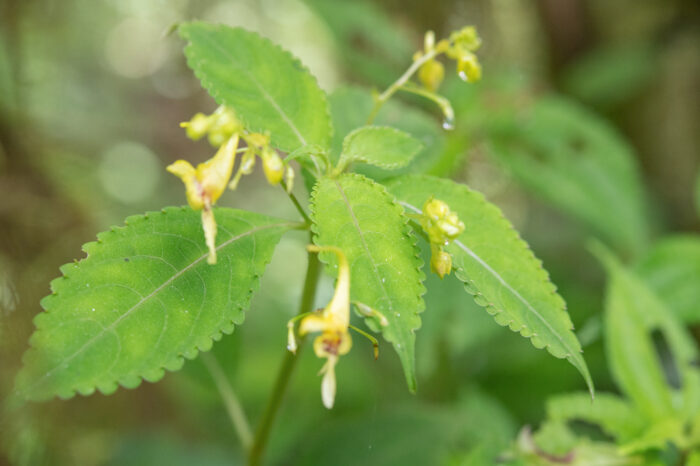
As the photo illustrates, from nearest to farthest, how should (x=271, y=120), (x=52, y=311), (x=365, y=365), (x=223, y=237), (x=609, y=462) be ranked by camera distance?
1. (x=52, y=311)
2. (x=223, y=237)
3. (x=271, y=120)
4. (x=609, y=462)
5. (x=365, y=365)

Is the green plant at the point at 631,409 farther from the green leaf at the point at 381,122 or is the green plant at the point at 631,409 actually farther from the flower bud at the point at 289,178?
the flower bud at the point at 289,178

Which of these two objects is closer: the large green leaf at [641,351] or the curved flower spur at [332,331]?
the curved flower spur at [332,331]

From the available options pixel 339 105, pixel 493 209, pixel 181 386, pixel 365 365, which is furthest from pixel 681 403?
pixel 181 386

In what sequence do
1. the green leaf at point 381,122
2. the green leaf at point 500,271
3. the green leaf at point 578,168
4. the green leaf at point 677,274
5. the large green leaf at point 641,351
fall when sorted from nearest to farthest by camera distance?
1. the green leaf at point 500,271
2. the green leaf at point 381,122
3. the large green leaf at point 641,351
4. the green leaf at point 677,274
5. the green leaf at point 578,168

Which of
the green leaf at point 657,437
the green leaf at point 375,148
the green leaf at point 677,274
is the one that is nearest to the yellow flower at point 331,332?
the green leaf at point 375,148

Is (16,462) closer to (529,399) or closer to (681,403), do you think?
(681,403)

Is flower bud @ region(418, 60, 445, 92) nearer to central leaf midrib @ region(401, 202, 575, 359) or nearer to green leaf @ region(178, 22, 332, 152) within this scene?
green leaf @ region(178, 22, 332, 152)
